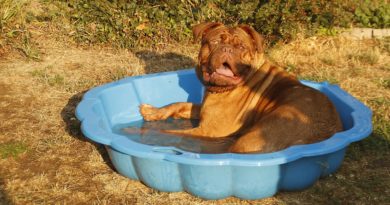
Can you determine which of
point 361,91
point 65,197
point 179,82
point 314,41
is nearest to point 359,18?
point 314,41

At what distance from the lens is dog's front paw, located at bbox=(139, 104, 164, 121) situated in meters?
5.95

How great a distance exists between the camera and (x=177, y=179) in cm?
408

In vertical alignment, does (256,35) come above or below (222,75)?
above

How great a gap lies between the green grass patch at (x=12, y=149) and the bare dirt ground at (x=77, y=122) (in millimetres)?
10

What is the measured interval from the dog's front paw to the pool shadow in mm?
768

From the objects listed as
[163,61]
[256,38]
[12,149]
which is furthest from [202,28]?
[163,61]

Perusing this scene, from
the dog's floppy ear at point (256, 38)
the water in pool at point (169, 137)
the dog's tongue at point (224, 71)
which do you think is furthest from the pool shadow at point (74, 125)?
the dog's floppy ear at point (256, 38)

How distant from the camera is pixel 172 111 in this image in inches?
234

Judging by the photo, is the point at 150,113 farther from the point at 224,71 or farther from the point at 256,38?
the point at 256,38

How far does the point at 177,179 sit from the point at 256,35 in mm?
1693

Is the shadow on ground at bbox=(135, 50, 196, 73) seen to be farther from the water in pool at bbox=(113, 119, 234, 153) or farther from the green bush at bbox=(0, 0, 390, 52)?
the water in pool at bbox=(113, 119, 234, 153)

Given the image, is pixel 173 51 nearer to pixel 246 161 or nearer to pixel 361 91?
pixel 361 91

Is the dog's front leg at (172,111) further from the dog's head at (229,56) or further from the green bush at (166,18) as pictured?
the green bush at (166,18)

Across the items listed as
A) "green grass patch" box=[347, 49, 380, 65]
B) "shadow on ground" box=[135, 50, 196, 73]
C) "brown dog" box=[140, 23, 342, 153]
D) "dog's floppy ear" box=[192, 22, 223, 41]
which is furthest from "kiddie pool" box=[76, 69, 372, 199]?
"green grass patch" box=[347, 49, 380, 65]
